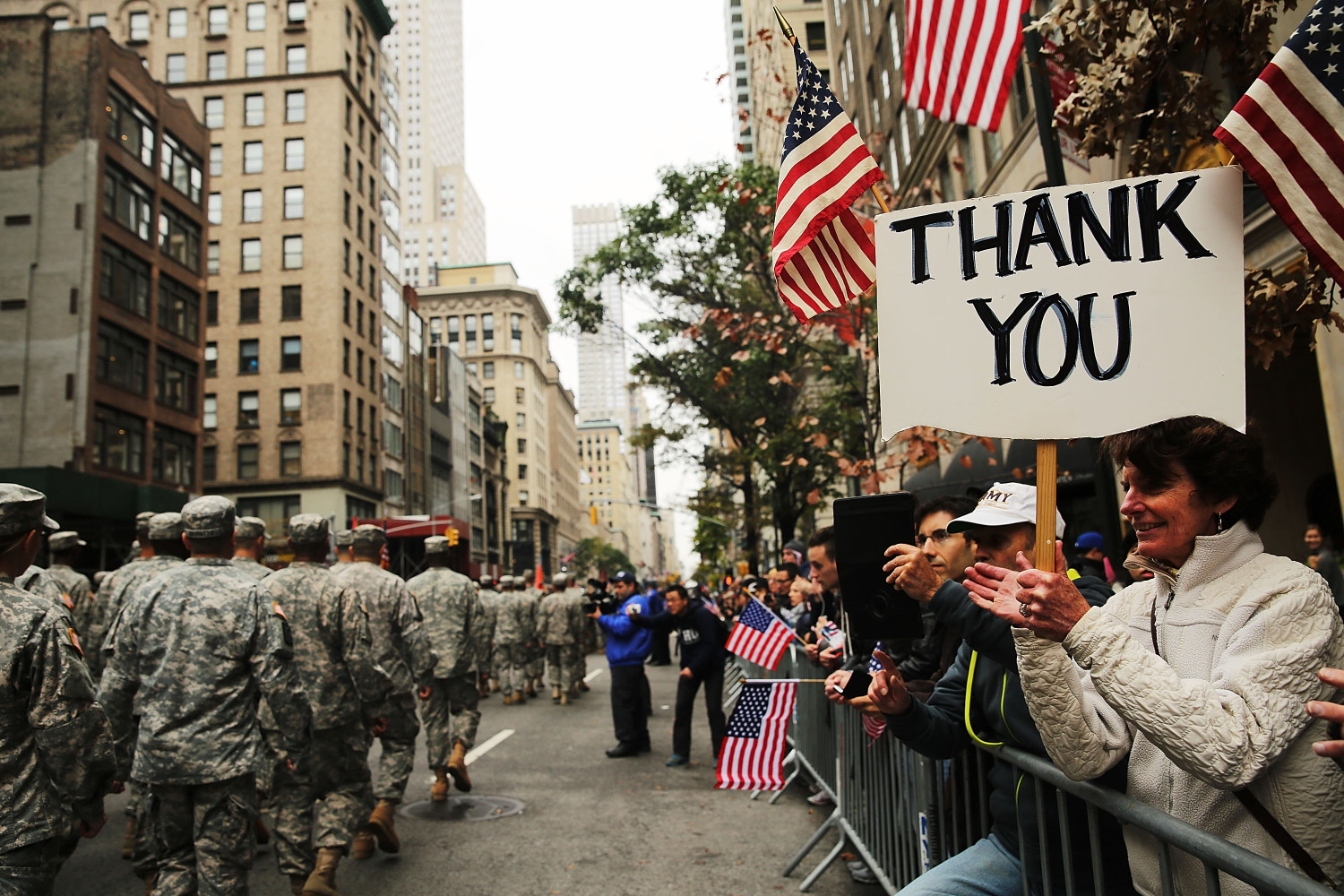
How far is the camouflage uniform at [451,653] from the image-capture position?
948cm

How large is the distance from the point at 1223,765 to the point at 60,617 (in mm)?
4086

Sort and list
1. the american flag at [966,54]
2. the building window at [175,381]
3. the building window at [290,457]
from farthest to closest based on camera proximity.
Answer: the building window at [290,457] → the building window at [175,381] → the american flag at [966,54]

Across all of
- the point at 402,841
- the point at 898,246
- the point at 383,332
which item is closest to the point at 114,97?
the point at 383,332

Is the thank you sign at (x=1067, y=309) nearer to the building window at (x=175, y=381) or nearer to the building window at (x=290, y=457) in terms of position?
the building window at (x=175, y=381)

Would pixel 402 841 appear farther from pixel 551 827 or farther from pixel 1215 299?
pixel 1215 299

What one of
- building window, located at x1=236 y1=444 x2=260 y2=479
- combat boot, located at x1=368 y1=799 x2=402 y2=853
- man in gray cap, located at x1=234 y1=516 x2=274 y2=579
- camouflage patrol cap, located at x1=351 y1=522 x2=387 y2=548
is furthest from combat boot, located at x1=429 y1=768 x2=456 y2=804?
building window, located at x1=236 y1=444 x2=260 y2=479

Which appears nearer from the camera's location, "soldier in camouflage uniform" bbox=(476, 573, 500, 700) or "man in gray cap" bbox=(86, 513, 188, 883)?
"man in gray cap" bbox=(86, 513, 188, 883)

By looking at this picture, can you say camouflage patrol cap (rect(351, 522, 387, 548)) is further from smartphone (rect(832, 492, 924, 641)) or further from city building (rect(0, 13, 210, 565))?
city building (rect(0, 13, 210, 565))

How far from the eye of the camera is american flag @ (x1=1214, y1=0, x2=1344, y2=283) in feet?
7.94

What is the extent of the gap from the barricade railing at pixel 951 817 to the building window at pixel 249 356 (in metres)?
50.3

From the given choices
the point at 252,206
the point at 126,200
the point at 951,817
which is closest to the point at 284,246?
the point at 252,206

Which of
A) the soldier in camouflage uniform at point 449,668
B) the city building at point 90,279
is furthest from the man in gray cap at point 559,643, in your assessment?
the city building at point 90,279

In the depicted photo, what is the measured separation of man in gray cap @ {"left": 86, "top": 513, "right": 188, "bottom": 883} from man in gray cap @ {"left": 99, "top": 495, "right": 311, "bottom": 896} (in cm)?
25

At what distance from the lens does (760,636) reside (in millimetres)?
7195
